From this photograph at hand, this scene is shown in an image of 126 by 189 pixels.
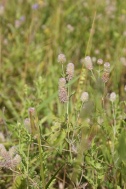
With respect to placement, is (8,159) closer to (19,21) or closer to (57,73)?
(57,73)

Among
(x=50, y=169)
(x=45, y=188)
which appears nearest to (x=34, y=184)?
(x=45, y=188)

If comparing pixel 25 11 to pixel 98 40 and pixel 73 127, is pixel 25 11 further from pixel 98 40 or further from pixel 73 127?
pixel 73 127

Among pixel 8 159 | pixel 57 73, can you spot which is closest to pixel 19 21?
pixel 57 73

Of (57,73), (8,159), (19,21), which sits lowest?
(8,159)

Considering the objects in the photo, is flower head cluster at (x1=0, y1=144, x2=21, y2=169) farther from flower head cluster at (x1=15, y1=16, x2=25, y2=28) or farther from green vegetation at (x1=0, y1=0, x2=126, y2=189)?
flower head cluster at (x1=15, y1=16, x2=25, y2=28)

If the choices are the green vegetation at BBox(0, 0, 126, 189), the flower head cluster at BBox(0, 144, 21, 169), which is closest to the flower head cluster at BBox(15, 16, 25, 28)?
the green vegetation at BBox(0, 0, 126, 189)

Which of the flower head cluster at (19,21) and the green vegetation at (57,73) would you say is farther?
the flower head cluster at (19,21)

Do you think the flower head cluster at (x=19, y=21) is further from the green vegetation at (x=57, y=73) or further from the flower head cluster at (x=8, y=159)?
the flower head cluster at (x=8, y=159)

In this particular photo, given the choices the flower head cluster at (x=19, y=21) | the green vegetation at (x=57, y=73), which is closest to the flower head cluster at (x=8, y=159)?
the green vegetation at (x=57, y=73)
